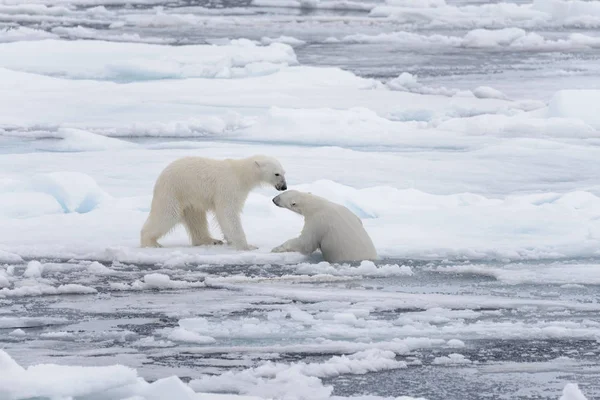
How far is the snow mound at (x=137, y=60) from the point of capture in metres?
15.5

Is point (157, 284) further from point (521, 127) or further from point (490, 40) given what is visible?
point (490, 40)

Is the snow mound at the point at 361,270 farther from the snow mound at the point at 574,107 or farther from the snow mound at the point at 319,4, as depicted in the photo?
the snow mound at the point at 319,4

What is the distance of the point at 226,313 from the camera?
484 cm

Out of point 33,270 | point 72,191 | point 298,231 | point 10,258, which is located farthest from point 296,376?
point 72,191

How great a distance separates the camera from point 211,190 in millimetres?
6301

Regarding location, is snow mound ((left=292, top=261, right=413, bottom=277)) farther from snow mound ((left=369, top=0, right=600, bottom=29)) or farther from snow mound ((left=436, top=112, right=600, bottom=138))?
snow mound ((left=369, top=0, right=600, bottom=29))

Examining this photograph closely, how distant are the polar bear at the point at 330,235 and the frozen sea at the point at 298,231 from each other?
0.11 meters

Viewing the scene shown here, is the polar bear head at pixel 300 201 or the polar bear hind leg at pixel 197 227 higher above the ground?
the polar bear head at pixel 300 201

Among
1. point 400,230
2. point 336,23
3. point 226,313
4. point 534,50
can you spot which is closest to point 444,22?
point 336,23

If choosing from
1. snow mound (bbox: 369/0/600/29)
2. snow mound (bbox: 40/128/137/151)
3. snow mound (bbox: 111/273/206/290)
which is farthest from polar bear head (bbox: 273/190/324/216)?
snow mound (bbox: 369/0/600/29)

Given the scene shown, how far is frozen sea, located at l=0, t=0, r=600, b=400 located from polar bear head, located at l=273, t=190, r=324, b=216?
0.95 ft

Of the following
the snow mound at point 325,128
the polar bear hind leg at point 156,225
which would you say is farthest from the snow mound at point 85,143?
the polar bear hind leg at point 156,225

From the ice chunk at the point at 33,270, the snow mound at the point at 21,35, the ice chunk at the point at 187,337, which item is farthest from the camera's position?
the snow mound at the point at 21,35

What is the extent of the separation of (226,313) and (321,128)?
6801mm
